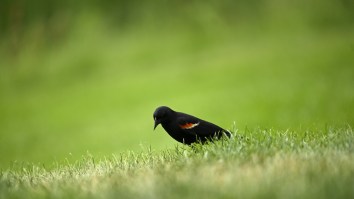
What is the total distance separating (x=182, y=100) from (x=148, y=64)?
30.1ft

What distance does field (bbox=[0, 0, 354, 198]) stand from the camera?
15.9 ft

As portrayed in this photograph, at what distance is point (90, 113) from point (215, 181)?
27.5 m

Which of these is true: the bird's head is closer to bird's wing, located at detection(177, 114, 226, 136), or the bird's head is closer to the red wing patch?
bird's wing, located at detection(177, 114, 226, 136)

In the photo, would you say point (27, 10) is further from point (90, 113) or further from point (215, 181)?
point (215, 181)

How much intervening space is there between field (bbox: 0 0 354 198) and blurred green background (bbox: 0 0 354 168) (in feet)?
0.38

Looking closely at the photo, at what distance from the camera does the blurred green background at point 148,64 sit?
24.9m

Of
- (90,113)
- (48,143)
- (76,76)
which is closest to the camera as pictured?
(48,143)

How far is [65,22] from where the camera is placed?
39844 mm

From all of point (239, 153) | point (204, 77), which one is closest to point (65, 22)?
point (204, 77)

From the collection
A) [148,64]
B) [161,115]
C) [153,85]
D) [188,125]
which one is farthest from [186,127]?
[148,64]

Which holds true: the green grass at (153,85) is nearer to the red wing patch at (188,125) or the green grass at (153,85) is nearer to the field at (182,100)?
the field at (182,100)

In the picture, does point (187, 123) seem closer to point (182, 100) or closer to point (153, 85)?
point (182, 100)

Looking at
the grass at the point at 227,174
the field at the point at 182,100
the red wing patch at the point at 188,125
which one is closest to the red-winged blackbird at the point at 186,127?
the red wing patch at the point at 188,125

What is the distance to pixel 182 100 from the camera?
2845 cm
